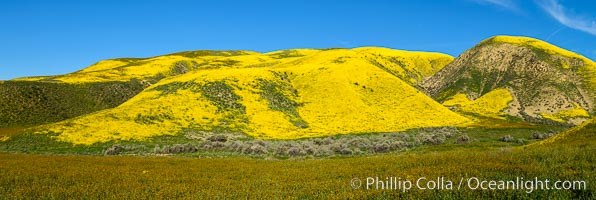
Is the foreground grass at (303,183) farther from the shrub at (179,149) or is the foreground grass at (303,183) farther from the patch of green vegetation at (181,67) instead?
the patch of green vegetation at (181,67)

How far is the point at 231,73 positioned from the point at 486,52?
106m

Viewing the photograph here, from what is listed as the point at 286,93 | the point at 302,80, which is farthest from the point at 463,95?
the point at 286,93

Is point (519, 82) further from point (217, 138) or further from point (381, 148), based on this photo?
point (217, 138)

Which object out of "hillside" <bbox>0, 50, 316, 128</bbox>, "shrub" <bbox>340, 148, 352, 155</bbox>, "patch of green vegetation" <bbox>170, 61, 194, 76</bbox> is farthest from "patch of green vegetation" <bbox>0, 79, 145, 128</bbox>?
"shrub" <bbox>340, 148, 352, 155</bbox>

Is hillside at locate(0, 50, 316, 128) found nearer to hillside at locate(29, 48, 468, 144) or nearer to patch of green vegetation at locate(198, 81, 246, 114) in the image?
hillside at locate(29, 48, 468, 144)

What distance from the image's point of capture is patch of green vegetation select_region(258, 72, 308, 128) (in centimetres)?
8200

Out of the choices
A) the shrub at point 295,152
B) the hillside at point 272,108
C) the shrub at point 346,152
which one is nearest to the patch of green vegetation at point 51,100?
the hillside at point 272,108

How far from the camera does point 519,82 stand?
13200 cm

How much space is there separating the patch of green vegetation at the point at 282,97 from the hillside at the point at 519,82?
2085 inches

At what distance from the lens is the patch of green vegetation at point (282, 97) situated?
82000 mm

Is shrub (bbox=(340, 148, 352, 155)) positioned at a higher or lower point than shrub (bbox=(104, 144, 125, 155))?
lower

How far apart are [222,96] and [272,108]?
11.2 m

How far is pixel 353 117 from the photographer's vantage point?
82500mm

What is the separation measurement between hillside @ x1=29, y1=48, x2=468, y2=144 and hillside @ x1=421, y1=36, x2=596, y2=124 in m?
33.2
